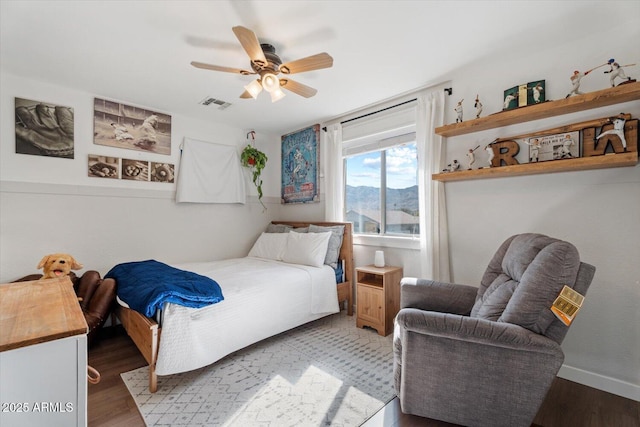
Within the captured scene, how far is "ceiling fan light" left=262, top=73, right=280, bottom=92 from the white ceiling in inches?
9.1

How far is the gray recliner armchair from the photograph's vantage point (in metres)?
Answer: 1.32

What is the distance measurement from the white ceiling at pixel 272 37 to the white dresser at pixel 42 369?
175cm

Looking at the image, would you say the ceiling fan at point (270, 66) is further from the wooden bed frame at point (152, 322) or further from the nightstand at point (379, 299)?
the nightstand at point (379, 299)

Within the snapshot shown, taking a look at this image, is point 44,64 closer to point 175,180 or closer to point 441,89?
point 175,180

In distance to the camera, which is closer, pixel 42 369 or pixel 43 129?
pixel 42 369

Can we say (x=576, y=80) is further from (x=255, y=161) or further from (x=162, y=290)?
(x=255, y=161)

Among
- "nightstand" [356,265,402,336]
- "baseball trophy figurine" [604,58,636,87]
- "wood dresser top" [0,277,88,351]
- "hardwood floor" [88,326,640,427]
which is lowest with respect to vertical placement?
"hardwood floor" [88,326,640,427]

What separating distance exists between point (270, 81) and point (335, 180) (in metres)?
1.63

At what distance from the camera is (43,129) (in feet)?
8.79

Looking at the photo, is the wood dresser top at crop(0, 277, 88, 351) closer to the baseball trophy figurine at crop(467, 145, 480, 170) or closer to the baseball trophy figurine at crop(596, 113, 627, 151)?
the baseball trophy figurine at crop(467, 145, 480, 170)

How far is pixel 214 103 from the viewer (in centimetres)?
315

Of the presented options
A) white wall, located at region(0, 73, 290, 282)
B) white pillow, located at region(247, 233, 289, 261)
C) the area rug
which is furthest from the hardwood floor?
white pillow, located at region(247, 233, 289, 261)

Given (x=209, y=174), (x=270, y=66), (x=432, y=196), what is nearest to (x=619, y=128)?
(x=432, y=196)

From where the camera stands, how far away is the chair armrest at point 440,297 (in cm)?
197
